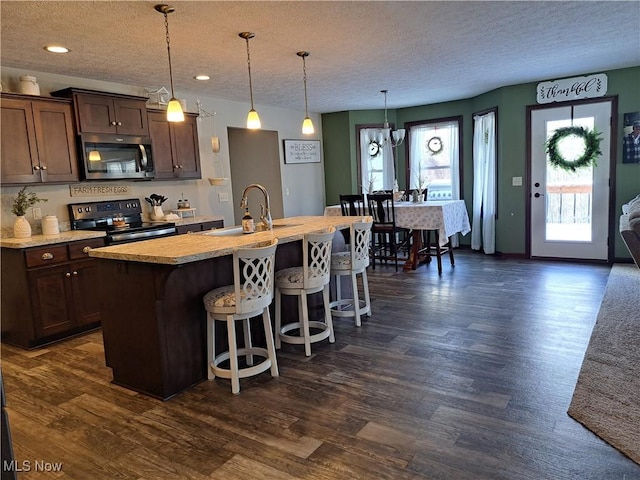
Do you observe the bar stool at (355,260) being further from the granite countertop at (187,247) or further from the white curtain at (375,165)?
the white curtain at (375,165)

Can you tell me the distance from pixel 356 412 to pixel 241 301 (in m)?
0.93

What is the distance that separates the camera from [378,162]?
808 centimetres

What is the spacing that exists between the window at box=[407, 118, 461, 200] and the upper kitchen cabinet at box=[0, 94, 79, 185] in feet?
17.0

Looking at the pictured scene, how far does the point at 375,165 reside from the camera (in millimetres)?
8070

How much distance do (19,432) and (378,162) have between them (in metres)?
6.70

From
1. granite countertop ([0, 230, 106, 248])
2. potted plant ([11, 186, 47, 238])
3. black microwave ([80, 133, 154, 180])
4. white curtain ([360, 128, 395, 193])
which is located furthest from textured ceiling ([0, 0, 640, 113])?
white curtain ([360, 128, 395, 193])

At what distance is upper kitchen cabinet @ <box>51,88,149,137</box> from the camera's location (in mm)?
4250

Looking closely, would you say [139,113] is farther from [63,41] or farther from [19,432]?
[19,432]

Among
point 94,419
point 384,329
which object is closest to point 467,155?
point 384,329

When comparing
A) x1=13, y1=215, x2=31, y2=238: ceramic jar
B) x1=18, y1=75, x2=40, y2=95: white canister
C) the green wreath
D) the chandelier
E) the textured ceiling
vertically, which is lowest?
x1=13, y1=215, x2=31, y2=238: ceramic jar

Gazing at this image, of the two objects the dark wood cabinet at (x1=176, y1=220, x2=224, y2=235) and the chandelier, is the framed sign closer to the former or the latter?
the chandelier

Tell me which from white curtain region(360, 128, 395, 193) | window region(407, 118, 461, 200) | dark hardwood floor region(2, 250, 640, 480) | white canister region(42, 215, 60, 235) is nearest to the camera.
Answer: dark hardwood floor region(2, 250, 640, 480)
